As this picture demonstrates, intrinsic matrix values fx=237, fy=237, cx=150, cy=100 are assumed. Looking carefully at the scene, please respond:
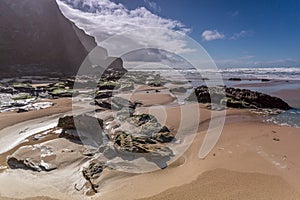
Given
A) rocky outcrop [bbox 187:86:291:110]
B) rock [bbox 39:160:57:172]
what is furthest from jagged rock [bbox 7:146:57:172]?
rocky outcrop [bbox 187:86:291:110]

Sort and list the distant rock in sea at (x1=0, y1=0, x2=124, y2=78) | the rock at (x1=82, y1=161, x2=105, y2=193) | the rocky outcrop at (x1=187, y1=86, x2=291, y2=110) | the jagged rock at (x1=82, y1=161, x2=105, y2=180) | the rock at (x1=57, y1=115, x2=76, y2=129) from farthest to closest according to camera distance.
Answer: the distant rock in sea at (x1=0, y1=0, x2=124, y2=78), the rocky outcrop at (x1=187, y1=86, x2=291, y2=110), the rock at (x1=57, y1=115, x2=76, y2=129), the jagged rock at (x1=82, y1=161, x2=105, y2=180), the rock at (x1=82, y1=161, x2=105, y2=193)

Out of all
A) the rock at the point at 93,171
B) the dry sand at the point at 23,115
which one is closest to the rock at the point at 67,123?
the rock at the point at 93,171

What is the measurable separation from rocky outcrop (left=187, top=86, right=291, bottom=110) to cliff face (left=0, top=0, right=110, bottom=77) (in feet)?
138

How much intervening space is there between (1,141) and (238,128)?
11.0 meters

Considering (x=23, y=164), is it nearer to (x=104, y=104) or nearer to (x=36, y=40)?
(x=104, y=104)

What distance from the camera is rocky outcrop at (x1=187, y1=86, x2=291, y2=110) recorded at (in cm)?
1759

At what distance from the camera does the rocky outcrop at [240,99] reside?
17594mm

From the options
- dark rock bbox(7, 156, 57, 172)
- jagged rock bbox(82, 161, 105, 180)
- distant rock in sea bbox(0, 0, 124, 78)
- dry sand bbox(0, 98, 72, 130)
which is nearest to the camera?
jagged rock bbox(82, 161, 105, 180)

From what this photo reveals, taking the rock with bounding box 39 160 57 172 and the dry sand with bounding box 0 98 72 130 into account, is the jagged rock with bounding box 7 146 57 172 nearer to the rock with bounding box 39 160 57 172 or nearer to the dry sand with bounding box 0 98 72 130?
the rock with bounding box 39 160 57 172

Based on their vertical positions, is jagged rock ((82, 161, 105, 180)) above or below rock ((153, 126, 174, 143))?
below

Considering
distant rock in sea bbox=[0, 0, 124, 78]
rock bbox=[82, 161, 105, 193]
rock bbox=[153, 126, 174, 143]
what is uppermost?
distant rock in sea bbox=[0, 0, 124, 78]

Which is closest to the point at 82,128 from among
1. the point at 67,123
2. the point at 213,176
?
the point at 67,123

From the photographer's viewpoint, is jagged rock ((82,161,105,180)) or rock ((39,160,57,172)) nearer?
jagged rock ((82,161,105,180))

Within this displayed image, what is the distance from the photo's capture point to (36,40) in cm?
6106
